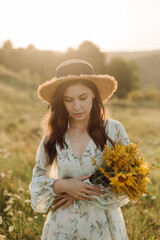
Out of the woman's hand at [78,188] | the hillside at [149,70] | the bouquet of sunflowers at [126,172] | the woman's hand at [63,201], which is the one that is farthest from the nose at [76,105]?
the hillside at [149,70]

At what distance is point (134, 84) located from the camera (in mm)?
45656

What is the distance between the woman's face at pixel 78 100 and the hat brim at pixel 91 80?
8 cm

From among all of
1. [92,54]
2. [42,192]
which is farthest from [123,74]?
[42,192]

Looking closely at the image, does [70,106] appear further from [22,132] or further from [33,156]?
[22,132]

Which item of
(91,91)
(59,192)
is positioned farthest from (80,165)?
(91,91)

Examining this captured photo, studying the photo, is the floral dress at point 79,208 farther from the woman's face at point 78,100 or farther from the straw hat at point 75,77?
the straw hat at point 75,77

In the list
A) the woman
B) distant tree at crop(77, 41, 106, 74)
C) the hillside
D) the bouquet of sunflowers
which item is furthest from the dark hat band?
the hillside

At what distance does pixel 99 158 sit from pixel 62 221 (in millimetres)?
591

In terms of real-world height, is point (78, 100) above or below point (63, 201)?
above

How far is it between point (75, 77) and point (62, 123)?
504mm

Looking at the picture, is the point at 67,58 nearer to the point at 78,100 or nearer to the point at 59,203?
the point at 78,100

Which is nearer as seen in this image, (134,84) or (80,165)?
(80,165)

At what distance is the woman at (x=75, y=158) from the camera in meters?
1.95

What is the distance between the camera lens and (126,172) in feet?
5.74
